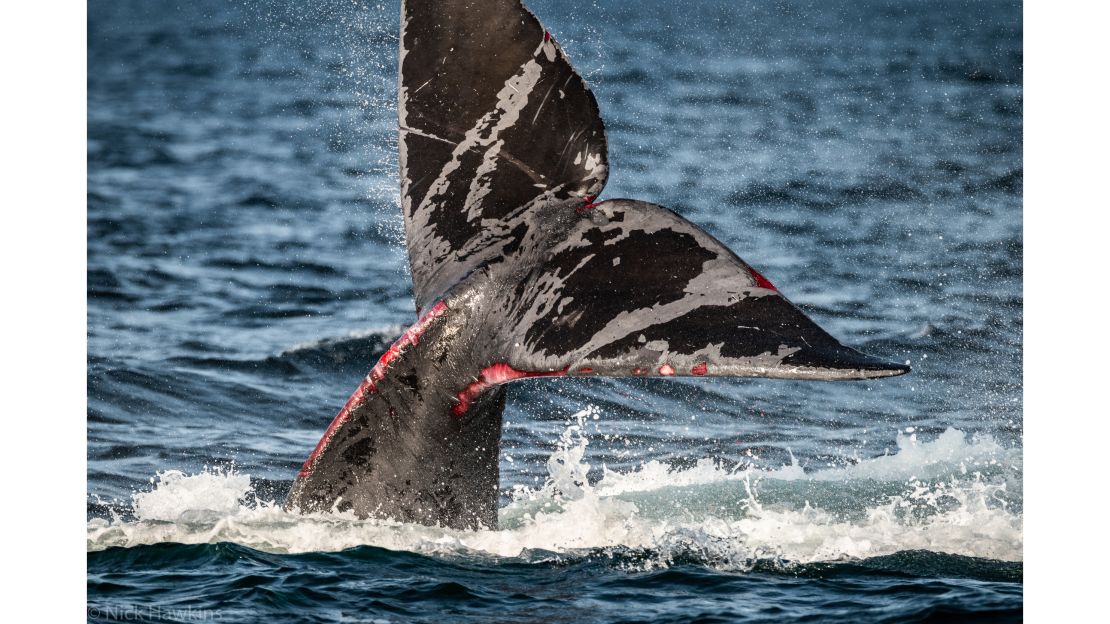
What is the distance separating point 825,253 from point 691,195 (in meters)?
3.01

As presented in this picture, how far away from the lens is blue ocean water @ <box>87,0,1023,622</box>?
6629 millimetres

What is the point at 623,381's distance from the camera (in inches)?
440

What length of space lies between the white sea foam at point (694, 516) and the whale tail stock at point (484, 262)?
382 mm

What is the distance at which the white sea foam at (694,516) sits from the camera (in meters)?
6.85

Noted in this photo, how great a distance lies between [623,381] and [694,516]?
3498 mm

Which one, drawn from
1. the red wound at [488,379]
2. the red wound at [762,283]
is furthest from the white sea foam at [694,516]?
the red wound at [762,283]

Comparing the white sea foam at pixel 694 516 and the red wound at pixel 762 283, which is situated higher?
the red wound at pixel 762 283

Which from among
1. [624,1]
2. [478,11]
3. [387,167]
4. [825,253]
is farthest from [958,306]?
[624,1]

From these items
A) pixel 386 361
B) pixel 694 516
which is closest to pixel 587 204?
pixel 386 361

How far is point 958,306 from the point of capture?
41.5 ft

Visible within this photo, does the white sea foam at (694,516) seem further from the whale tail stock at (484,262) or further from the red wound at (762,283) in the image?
the red wound at (762,283)

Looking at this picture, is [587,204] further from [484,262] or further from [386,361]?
[386,361]

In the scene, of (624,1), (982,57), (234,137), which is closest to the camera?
(982,57)
